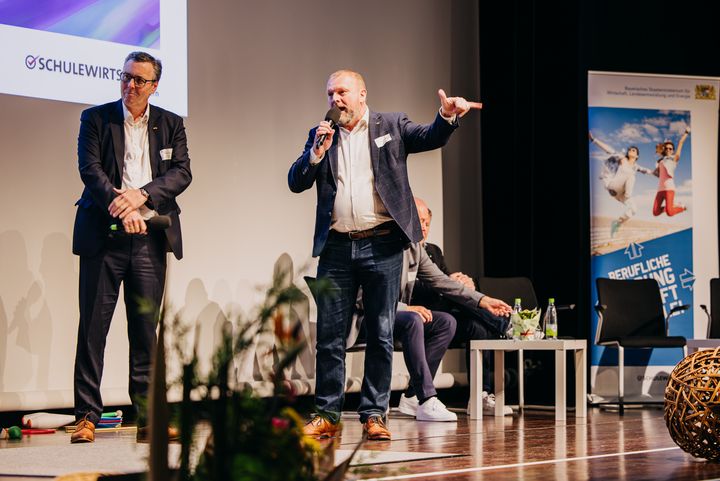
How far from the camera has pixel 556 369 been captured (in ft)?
16.8

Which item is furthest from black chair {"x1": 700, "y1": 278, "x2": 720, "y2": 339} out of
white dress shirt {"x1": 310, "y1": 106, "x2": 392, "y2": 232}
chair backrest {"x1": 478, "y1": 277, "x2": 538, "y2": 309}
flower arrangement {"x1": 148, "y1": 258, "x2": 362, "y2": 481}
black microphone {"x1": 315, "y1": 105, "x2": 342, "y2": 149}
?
flower arrangement {"x1": 148, "y1": 258, "x2": 362, "y2": 481}

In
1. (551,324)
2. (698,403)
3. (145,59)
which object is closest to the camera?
(698,403)

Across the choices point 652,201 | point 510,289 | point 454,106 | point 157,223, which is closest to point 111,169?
point 157,223

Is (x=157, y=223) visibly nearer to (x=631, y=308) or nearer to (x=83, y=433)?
(x=83, y=433)

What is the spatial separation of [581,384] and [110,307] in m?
2.62

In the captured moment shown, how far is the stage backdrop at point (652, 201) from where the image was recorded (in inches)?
261

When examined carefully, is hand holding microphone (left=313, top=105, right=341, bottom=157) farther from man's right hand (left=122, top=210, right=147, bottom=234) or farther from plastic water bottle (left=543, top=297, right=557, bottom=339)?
plastic water bottle (left=543, top=297, right=557, bottom=339)

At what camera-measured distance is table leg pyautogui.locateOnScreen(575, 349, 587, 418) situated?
205 inches

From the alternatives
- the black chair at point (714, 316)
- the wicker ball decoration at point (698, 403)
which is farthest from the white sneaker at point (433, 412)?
the black chair at point (714, 316)

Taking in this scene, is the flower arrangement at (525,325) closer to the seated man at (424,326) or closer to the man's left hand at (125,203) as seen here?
the seated man at (424,326)

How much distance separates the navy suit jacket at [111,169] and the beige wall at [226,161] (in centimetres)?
92

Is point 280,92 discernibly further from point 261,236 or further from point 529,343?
point 529,343

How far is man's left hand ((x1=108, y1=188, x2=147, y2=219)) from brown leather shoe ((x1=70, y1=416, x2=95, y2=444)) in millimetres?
779

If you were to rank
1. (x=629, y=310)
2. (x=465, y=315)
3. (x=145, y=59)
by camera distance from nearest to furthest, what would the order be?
1. (x=145, y=59)
2. (x=465, y=315)
3. (x=629, y=310)
